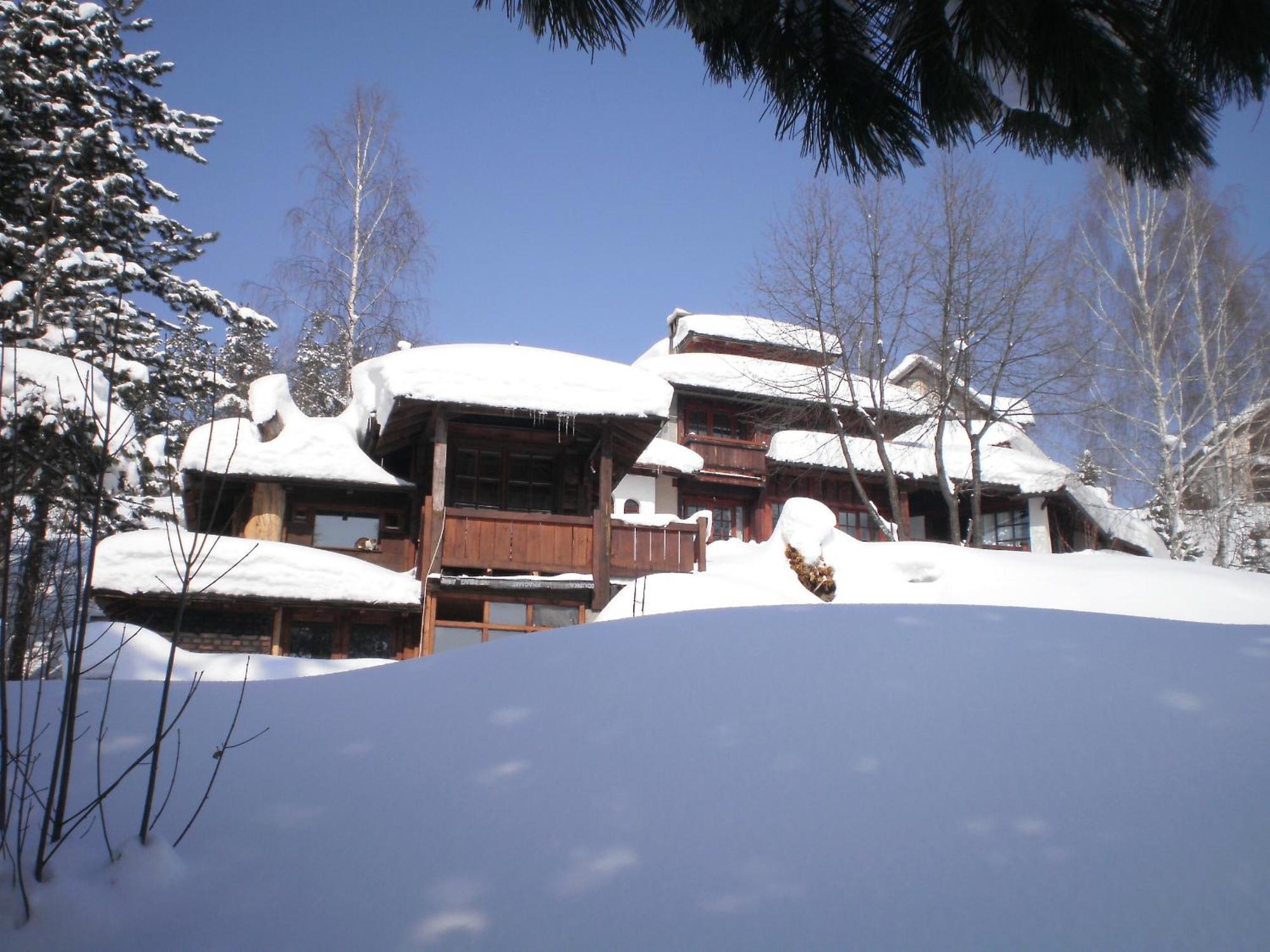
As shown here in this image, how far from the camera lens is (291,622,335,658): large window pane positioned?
1413cm

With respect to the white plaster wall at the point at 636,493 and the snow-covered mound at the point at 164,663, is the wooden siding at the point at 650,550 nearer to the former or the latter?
the white plaster wall at the point at 636,493

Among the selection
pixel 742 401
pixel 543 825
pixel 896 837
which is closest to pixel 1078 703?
pixel 896 837

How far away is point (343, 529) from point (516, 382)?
448 centimetres

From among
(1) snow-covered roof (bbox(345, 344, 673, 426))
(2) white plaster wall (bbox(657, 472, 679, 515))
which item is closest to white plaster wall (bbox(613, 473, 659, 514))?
(2) white plaster wall (bbox(657, 472, 679, 515))

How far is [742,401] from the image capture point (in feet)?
83.6

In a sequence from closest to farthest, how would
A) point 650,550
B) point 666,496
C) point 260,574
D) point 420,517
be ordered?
point 260,574 < point 650,550 < point 420,517 < point 666,496

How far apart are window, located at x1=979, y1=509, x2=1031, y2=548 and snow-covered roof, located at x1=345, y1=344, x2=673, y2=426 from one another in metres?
16.2

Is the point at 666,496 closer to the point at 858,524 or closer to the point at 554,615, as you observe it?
the point at 858,524

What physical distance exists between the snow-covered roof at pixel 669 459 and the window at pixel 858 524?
5371 mm

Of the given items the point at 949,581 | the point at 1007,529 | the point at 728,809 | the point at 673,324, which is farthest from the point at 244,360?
the point at 728,809

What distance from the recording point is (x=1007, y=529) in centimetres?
2756

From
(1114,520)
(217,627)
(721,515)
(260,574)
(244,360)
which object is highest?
(244,360)

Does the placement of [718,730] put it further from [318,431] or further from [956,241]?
[956,241]

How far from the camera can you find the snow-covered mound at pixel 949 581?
11.2 m
